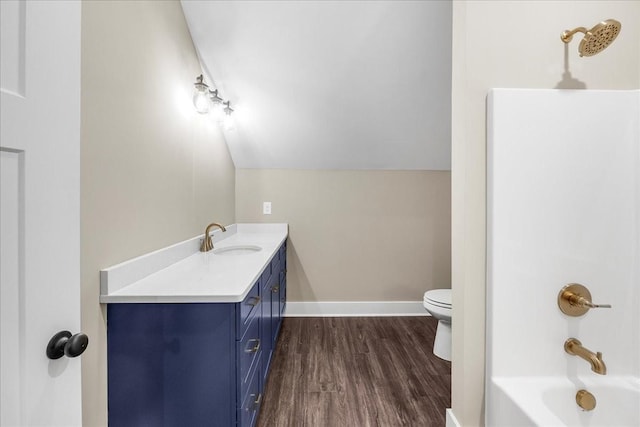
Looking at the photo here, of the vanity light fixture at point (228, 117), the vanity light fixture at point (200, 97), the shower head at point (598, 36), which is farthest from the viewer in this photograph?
the vanity light fixture at point (228, 117)

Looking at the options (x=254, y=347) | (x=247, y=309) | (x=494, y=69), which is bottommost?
(x=254, y=347)

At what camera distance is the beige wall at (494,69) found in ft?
4.15

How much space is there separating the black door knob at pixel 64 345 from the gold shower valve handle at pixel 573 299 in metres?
1.58

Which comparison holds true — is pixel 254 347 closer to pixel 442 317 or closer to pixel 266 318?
pixel 266 318

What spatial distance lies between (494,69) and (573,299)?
962 mm

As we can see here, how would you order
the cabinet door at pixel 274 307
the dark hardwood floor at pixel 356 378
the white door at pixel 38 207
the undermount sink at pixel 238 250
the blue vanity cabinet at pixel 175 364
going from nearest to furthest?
the white door at pixel 38 207
the blue vanity cabinet at pixel 175 364
the dark hardwood floor at pixel 356 378
the cabinet door at pixel 274 307
the undermount sink at pixel 238 250

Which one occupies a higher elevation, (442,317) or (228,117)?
(228,117)

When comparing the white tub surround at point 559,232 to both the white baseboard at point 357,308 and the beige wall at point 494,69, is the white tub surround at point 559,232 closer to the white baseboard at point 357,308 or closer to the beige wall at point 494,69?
the beige wall at point 494,69

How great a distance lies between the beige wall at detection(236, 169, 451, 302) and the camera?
315cm

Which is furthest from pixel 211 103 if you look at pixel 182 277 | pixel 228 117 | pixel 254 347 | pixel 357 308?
pixel 357 308

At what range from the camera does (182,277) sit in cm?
145

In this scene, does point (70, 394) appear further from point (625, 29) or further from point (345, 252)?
point (345, 252)

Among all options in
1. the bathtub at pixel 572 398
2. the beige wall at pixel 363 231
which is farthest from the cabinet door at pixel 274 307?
the bathtub at pixel 572 398

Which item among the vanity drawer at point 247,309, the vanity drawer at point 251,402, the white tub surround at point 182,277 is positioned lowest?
the vanity drawer at point 251,402
